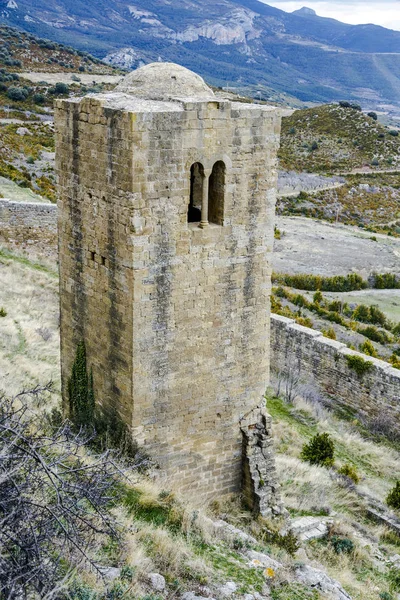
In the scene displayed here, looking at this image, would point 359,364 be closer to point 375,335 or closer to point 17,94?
point 375,335

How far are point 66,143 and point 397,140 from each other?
58.1 meters

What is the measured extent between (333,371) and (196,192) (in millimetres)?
8375

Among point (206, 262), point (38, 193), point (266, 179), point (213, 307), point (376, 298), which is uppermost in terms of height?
point (266, 179)

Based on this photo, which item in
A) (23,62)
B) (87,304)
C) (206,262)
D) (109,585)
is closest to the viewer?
(109,585)

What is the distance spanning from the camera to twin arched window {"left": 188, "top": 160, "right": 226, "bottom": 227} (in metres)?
7.79

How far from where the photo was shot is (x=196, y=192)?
26.8 feet

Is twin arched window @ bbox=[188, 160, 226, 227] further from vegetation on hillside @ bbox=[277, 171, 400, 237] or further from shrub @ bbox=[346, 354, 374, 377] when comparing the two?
vegetation on hillside @ bbox=[277, 171, 400, 237]

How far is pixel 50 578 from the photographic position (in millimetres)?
4824

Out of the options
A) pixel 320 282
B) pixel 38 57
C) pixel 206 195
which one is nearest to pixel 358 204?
pixel 320 282

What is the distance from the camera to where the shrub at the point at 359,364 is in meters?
14.3

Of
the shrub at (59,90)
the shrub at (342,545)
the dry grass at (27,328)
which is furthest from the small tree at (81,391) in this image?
the shrub at (59,90)

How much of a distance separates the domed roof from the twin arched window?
0.96m

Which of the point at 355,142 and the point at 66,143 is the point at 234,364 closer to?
the point at 66,143

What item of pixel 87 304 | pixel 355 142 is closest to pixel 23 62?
pixel 355 142
